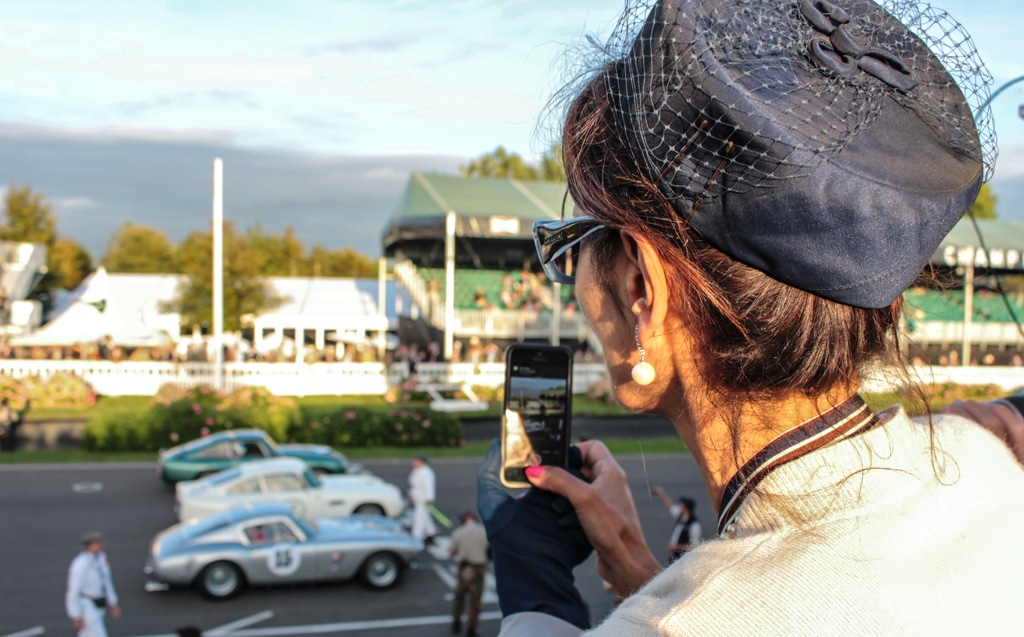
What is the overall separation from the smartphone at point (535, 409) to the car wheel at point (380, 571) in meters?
9.83

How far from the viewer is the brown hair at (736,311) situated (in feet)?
3.68

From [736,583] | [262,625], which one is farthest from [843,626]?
[262,625]

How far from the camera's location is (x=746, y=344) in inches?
45.2

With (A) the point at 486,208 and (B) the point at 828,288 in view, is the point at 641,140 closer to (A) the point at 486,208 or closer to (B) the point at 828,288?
(B) the point at 828,288

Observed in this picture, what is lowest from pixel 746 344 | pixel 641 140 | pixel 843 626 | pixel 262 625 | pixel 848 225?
pixel 262 625

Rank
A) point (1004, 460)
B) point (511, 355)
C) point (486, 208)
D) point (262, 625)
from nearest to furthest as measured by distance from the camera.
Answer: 1. point (1004, 460)
2. point (511, 355)
3. point (262, 625)
4. point (486, 208)

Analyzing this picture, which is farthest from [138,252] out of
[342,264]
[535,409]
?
[535,409]

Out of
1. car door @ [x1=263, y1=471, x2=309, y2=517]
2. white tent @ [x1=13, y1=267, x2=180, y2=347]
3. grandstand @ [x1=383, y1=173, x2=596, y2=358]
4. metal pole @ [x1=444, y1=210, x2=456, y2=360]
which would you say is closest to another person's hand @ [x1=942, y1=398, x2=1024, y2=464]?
car door @ [x1=263, y1=471, x2=309, y2=517]

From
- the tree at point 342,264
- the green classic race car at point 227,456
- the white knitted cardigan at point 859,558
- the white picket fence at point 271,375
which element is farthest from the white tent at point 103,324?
the tree at point 342,264

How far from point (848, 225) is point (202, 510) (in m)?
13.6

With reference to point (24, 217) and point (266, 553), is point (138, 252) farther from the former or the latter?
point (266, 553)

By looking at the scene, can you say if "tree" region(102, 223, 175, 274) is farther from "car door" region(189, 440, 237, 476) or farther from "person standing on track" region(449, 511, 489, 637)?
"person standing on track" region(449, 511, 489, 637)

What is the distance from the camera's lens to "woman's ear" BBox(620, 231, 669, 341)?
1.19 metres

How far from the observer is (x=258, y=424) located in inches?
793
